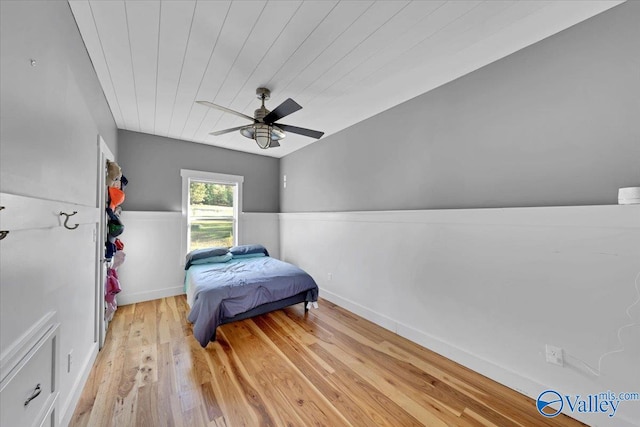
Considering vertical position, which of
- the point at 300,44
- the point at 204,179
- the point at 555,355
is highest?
the point at 300,44

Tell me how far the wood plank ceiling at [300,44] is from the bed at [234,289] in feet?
6.75

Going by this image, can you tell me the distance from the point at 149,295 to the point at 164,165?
81.2 inches

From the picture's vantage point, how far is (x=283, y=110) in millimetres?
2031

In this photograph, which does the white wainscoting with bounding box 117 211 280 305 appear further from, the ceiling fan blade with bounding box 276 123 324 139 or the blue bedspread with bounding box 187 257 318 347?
the ceiling fan blade with bounding box 276 123 324 139

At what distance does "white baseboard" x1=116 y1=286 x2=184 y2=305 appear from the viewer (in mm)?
3422

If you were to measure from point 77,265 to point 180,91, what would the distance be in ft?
6.04

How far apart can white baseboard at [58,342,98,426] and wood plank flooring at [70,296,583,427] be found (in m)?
0.05

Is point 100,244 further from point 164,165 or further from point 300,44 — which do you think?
point 300,44

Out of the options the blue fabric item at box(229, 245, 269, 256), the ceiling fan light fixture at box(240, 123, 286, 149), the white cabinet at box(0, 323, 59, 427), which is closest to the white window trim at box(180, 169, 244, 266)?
the blue fabric item at box(229, 245, 269, 256)

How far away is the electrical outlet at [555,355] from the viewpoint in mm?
1634

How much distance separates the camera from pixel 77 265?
5.51ft

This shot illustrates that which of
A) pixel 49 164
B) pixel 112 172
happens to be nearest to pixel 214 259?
pixel 112 172

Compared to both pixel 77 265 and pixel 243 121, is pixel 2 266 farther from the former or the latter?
pixel 243 121

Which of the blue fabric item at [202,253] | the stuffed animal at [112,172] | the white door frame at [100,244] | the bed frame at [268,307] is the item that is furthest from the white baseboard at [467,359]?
the stuffed animal at [112,172]
